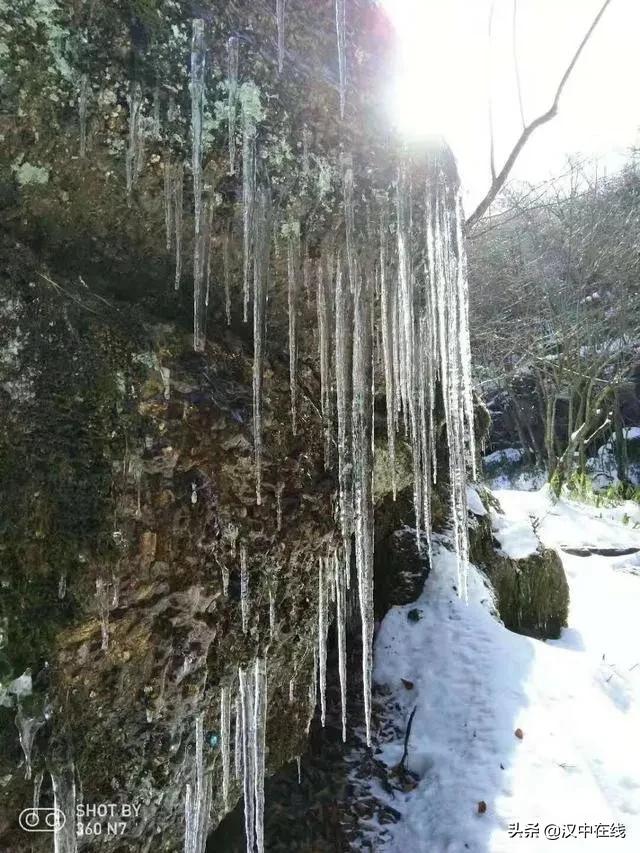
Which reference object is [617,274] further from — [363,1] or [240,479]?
[240,479]

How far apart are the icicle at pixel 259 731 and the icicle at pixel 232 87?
2.19 meters

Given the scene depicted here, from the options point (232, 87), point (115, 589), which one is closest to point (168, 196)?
point (232, 87)

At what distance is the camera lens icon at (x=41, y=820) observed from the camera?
1.84m

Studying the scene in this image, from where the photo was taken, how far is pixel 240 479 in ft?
7.62

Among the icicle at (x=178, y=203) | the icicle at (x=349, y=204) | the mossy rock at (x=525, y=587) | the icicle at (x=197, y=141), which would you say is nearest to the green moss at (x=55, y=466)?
the icicle at (x=197, y=141)

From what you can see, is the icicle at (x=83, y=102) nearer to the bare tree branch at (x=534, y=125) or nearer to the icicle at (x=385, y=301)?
the icicle at (x=385, y=301)

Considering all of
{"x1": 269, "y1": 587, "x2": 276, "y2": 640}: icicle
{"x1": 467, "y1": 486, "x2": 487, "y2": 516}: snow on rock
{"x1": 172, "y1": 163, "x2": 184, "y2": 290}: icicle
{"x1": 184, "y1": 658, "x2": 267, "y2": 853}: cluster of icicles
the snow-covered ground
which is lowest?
the snow-covered ground

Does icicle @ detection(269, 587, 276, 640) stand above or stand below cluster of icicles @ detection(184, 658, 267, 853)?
above

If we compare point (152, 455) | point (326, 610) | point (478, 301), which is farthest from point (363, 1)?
point (478, 301)

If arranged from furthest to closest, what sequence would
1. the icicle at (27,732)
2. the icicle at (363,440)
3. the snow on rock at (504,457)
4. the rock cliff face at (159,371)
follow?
1. the snow on rock at (504,457)
2. the icicle at (363,440)
3. the rock cliff face at (159,371)
4. the icicle at (27,732)

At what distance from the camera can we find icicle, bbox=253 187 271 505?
2320 millimetres

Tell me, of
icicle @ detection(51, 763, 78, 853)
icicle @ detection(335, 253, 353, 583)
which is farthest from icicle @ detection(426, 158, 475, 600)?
icicle @ detection(51, 763, 78, 853)

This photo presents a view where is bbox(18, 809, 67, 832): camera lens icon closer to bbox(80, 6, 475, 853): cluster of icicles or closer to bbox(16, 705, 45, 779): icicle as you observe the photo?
bbox(16, 705, 45, 779): icicle

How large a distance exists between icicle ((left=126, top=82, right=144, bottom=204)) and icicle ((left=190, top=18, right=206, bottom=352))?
200mm
